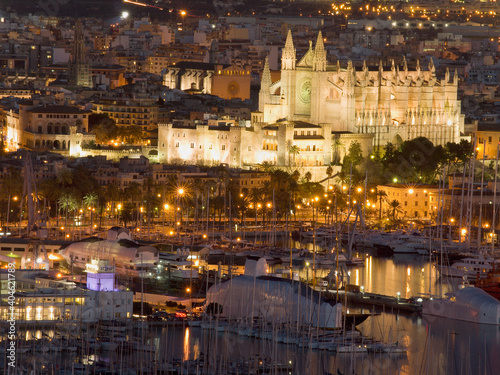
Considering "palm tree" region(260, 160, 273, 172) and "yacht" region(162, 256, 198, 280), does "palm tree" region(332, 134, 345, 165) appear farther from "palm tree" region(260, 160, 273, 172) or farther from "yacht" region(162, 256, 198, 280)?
"yacht" region(162, 256, 198, 280)

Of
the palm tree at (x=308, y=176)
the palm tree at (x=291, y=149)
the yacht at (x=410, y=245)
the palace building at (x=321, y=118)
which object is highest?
the palace building at (x=321, y=118)

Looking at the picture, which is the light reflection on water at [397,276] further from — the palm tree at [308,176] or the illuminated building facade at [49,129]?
the illuminated building facade at [49,129]

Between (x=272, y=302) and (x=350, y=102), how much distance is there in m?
29.1

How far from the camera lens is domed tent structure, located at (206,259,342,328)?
37.7 metres

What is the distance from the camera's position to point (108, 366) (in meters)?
33.5

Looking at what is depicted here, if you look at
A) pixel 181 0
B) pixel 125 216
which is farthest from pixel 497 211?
pixel 181 0

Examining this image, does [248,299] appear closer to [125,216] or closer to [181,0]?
[125,216]

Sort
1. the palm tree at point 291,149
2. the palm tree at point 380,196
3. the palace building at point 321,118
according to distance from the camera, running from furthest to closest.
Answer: the palace building at point 321,118 < the palm tree at point 291,149 < the palm tree at point 380,196

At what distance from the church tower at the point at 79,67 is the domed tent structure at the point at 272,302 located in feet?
161

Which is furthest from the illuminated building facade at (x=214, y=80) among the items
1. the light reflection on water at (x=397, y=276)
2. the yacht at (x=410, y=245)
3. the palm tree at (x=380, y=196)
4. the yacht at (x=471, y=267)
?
the yacht at (x=471, y=267)

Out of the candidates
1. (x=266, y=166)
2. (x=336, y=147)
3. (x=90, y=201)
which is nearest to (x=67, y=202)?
(x=90, y=201)

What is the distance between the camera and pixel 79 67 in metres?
89.8

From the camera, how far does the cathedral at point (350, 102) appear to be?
220 ft

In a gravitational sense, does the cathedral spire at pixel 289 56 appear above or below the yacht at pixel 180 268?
above
